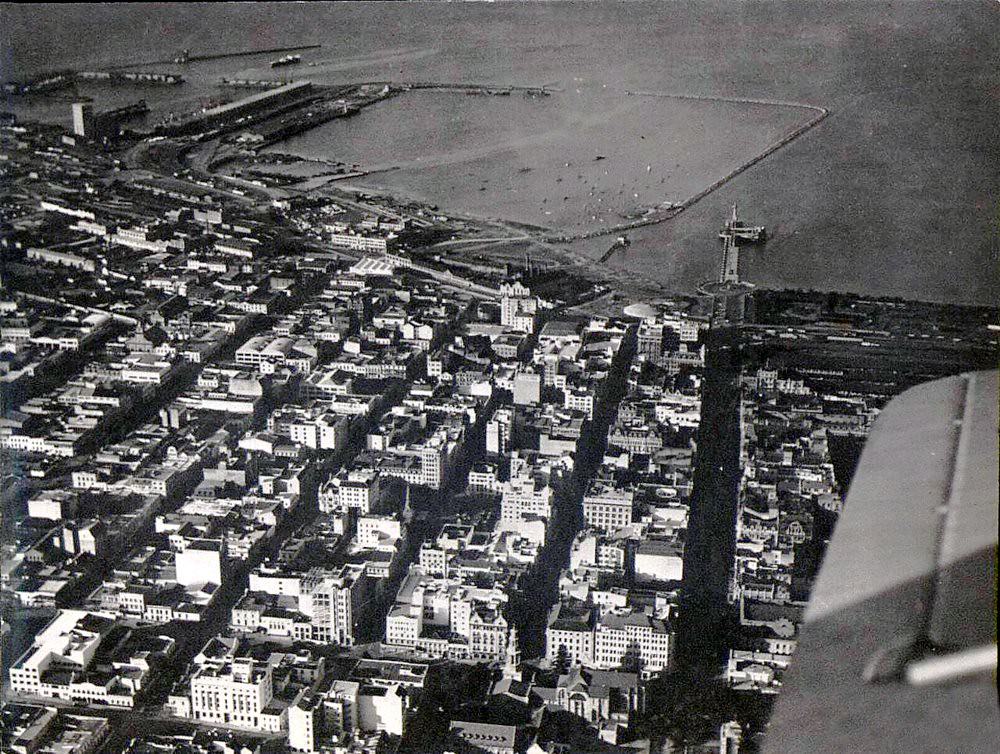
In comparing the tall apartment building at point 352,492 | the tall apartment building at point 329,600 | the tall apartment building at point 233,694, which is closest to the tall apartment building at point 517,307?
the tall apartment building at point 352,492

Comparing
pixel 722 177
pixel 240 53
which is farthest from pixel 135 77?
pixel 722 177

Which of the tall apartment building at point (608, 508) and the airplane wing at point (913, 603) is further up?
the airplane wing at point (913, 603)

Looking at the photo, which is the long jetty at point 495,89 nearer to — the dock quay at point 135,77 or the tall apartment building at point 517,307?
the tall apartment building at point 517,307

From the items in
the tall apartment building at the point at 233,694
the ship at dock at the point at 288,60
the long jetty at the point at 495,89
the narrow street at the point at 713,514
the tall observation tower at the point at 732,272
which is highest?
the ship at dock at the point at 288,60

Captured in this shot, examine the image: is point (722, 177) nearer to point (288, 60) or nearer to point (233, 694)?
point (288, 60)

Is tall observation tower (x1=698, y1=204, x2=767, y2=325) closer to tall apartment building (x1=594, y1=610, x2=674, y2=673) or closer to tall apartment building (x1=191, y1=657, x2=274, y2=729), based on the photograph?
tall apartment building (x1=594, y1=610, x2=674, y2=673)

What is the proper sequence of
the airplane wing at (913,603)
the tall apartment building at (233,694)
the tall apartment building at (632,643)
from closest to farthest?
the airplane wing at (913,603)
the tall apartment building at (233,694)
the tall apartment building at (632,643)

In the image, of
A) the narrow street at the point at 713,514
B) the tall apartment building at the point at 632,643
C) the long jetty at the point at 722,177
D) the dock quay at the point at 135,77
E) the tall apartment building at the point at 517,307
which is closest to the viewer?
the tall apartment building at the point at 632,643

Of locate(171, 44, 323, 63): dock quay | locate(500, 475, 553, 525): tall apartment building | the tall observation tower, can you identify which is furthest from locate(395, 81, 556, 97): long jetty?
locate(500, 475, 553, 525): tall apartment building
